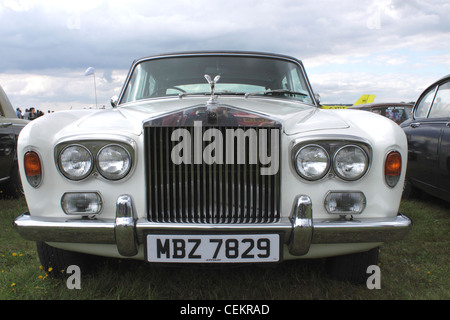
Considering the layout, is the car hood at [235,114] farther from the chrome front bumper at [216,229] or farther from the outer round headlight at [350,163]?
the chrome front bumper at [216,229]

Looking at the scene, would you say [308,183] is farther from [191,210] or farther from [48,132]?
[48,132]

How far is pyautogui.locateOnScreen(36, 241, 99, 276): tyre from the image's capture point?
2371 mm

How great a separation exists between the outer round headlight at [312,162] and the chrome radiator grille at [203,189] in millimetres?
152

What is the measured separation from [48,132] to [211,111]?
0.95 metres

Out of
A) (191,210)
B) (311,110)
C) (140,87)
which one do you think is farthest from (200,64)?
(191,210)

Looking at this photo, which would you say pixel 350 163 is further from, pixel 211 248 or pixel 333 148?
pixel 211 248

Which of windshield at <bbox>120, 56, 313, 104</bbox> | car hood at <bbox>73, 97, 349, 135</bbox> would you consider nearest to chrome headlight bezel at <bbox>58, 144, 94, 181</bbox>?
car hood at <bbox>73, 97, 349, 135</bbox>

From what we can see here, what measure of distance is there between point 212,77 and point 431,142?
2.38 meters

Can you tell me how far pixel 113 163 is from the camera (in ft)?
6.66

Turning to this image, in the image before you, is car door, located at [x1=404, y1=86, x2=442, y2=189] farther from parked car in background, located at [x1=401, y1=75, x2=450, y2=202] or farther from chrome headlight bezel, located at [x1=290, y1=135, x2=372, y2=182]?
chrome headlight bezel, located at [x1=290, y1=135, x2=372, y2=182]

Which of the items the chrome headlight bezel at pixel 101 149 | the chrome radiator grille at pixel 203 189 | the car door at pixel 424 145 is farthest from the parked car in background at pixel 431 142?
the chrome headlight bezel at pixel 101 149

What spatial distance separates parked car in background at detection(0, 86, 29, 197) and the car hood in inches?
95.3

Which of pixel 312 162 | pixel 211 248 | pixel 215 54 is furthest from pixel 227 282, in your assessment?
pixel 215 54

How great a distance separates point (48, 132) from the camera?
7.04 ft
